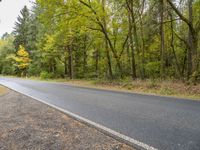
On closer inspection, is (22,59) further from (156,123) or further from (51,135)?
(156,123)

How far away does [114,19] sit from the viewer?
2227 centimetres

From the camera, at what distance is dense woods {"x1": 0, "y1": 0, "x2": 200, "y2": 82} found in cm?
1817

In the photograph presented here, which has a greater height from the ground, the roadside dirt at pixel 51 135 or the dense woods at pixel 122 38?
the dense woods at pixel 122 38

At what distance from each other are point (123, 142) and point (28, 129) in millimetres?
2662

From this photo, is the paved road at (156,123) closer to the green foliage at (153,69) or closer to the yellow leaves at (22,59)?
the green foliage at (153,69)

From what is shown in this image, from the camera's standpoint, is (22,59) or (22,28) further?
(22,28)

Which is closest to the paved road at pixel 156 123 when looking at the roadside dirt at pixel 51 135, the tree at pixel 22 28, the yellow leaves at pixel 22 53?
the roadside dirt at pixel 51 135

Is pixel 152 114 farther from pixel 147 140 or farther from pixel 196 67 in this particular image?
pixel 196 67

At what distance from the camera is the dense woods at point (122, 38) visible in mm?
18172

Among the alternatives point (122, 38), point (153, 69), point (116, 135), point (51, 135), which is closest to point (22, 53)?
point (122, 38)

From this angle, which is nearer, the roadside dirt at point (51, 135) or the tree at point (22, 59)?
the roadside dirt at point (51, 135)

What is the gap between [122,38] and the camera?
84.2 ft

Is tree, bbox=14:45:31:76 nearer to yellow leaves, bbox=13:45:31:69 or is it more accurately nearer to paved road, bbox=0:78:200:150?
yellow leaves, bbox=13:45:31:69

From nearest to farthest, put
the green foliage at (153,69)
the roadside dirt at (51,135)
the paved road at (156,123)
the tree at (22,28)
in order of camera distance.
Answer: the paved road at (156,123) < the roadside dirt at (51,135) < the green foliage at (153,69) < the tree at (22,28)
